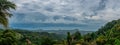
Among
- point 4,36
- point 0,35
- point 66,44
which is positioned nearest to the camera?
point 0,35

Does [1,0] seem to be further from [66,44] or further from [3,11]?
[66,44]

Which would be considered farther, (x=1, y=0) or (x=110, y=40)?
(x=110, y=40)

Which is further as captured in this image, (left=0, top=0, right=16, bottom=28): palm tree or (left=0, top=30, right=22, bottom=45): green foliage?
(left=0, top=30, right=22, bottom=45): green foliage

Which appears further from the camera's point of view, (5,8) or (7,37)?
(7,37)

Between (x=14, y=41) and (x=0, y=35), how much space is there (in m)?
2.85

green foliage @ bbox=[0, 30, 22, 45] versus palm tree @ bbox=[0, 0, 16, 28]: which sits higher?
palm tree @ bbox=[0, 0, 16, 28]

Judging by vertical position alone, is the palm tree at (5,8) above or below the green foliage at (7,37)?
above

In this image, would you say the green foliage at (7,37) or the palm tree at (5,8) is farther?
the green foliage at (7,37)

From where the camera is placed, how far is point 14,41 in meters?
33.5

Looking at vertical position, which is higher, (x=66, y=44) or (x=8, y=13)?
(x=8, y=13)

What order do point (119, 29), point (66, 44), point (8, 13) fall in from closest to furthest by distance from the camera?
1. point (8, 13)
2. point (66, 44)
3. point (119, 29)

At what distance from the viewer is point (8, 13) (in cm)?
2008

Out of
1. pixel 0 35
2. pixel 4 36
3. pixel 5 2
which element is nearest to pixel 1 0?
pixel 5 2

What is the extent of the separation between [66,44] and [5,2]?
4659 centimetres
